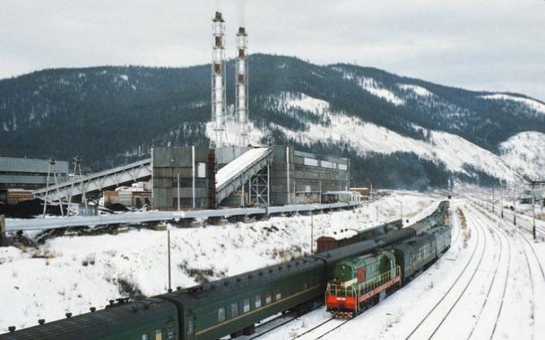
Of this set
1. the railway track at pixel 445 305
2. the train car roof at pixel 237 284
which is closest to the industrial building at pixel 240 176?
the train car roof at pixel 237 284

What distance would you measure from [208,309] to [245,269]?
81.2ft

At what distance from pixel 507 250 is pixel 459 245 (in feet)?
23.2

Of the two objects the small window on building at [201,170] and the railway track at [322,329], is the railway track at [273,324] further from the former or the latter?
the small window on building at [201,170]

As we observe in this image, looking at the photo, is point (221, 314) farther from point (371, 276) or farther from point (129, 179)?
point (129, 179)

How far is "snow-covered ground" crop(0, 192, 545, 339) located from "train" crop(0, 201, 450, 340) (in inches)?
70.0

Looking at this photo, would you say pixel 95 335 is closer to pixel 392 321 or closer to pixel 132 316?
pixel 132 316

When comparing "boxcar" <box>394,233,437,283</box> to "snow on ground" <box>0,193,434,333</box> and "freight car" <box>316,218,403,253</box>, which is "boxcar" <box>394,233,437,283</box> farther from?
"snow on ground" <box>0,193,434,333</box>

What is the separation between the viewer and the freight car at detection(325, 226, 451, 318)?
105 feet

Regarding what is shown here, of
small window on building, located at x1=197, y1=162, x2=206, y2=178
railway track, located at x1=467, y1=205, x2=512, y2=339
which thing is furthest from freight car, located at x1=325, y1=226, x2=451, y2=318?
small window on building, located at x1=197, y1=162, x2=206, y2=178

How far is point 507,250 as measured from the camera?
6550 centimetres

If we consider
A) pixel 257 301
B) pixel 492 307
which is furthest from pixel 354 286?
pixel 492 307

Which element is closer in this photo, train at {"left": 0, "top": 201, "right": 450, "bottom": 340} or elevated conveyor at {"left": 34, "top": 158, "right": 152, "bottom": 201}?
train at {"left": 0, "top": 201, "right": 450, "bottom": 340}

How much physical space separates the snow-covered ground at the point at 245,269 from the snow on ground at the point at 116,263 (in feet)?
0.22

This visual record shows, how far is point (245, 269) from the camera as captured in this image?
48469 millimetres
